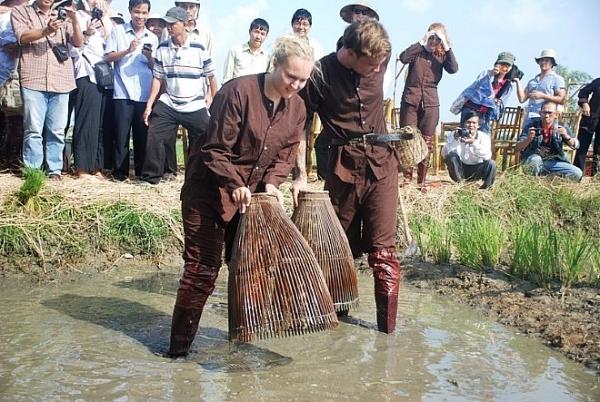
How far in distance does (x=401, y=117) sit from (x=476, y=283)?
3.21 m

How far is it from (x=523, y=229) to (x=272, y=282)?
13.1ft

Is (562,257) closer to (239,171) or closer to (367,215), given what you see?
(367,215)

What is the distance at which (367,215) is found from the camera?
5.59 metres

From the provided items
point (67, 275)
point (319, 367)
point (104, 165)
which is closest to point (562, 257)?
point (319, 367)

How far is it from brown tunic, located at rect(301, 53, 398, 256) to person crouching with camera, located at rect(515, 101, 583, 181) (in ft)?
19.4

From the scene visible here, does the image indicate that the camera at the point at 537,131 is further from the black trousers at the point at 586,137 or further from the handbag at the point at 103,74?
the handbag at the point at 103,74

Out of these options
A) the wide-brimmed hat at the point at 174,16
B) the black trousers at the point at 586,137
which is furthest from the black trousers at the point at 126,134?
the black trousers at the point at 586,137

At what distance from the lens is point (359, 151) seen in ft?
17.9

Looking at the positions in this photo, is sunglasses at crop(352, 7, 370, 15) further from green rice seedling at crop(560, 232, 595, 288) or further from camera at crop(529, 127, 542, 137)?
camera at crop(529, 127, 542, 137)

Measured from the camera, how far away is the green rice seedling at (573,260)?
21.0 feet

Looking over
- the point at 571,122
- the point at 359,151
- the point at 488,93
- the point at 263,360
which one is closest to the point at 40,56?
Answer: the point at 359,151

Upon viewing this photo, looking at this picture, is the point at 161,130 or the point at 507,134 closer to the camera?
the point at 161,130

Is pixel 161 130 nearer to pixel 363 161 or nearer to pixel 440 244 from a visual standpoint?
pixel 440 244

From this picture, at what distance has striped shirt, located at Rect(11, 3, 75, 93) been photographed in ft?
26.2
